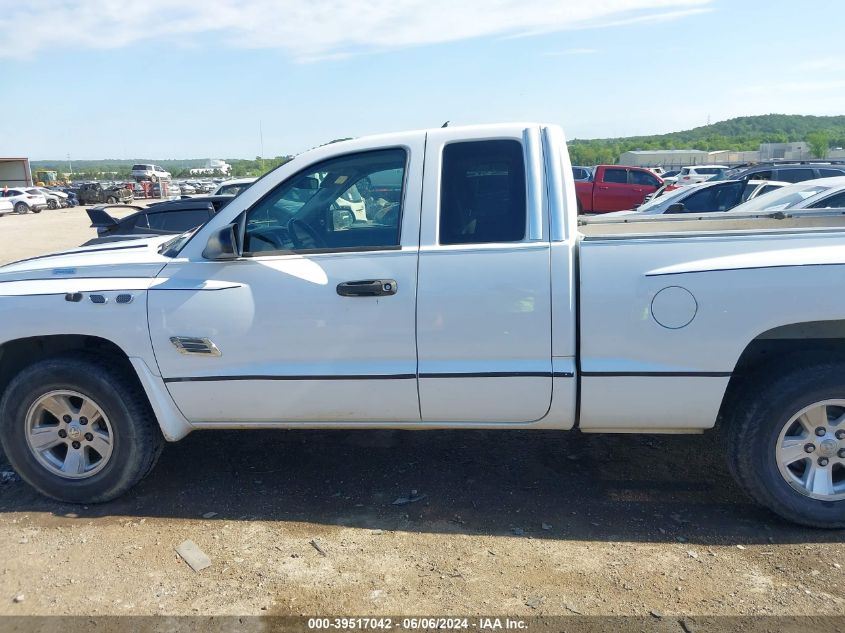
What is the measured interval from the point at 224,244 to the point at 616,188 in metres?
20.1

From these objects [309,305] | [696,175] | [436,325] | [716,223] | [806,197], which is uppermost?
[696,175]

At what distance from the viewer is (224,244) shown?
11.9 ft

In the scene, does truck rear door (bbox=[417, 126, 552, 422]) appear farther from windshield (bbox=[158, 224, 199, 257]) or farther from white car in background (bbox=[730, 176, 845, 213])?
white car in background (bbox=[730, 176, 845, 213])

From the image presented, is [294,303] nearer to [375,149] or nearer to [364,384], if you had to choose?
[364,384]

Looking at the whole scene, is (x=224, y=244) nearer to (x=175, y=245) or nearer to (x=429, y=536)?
(x=175, y=245)

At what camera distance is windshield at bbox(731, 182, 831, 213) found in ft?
26.2

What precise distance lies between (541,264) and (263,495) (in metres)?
2.13

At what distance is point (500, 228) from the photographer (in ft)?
11.7

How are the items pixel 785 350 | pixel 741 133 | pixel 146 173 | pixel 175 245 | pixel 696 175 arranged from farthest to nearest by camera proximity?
pixel 741 133 → pixel 146 173 → pixel 696 175 → pixel 175 245 → pixel 785 350

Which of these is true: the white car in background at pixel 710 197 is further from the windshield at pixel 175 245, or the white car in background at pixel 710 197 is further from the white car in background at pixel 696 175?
the white car in background at pixel 696 175

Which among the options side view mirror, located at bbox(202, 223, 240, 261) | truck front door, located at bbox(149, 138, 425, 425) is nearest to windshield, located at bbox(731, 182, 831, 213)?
truck front door, located at bbox(149, 138, 425, 425)

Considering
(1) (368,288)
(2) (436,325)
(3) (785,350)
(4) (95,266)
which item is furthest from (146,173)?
(3) (785,350)

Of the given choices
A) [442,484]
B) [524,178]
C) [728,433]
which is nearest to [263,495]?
[442,484]

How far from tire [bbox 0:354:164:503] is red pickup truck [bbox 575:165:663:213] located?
19.4 meters
